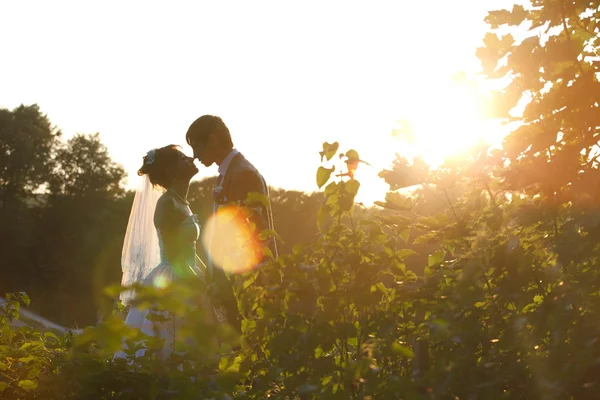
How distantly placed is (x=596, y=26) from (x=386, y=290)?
1620 mm

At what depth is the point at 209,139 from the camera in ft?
22.5

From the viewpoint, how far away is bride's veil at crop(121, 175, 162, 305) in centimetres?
909

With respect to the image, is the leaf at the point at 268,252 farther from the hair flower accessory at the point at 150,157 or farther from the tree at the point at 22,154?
the tree at the point at 22,154

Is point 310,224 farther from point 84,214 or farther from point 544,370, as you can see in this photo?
point 544,370

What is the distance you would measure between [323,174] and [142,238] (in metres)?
7.19

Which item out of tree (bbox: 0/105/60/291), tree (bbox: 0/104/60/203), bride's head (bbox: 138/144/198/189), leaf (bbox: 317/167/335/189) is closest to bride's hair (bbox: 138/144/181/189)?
bride's head (bbox: 138/144/198/189)

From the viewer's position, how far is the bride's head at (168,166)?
27.6 ft

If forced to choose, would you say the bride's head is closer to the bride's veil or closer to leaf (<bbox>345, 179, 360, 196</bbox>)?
the bride's veil

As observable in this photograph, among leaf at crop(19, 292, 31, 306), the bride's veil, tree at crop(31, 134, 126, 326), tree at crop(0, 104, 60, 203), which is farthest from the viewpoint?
tree at crop(0, 104, 60, 203)

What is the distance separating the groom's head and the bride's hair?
156cm

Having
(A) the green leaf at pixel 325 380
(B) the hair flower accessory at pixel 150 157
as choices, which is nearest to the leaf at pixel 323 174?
(A) the green leaf at pixel 325 380

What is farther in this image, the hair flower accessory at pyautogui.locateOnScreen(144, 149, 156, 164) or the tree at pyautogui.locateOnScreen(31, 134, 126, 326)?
the tree at pyautogui.locateOnScreen(31, 134, 126, 326)

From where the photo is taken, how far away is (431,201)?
9.80 ft

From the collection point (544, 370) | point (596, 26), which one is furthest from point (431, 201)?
point (596, 26)
